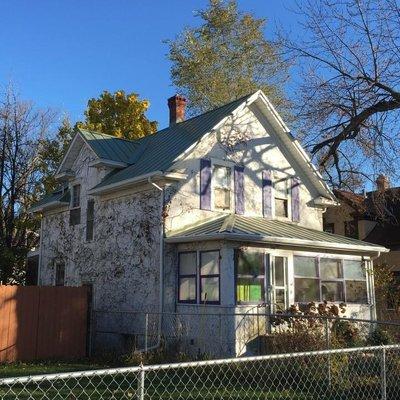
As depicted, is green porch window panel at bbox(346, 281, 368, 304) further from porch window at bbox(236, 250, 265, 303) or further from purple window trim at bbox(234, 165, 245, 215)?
purple window trim at bbox(234, 165, 245, 215)

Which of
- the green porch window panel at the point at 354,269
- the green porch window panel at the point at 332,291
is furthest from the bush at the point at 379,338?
the green porch window panel at the point at 354,269

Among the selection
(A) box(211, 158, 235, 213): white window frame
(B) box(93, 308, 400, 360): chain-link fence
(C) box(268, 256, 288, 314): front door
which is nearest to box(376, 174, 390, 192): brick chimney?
(C) box(268, 256, 288, 314): front door

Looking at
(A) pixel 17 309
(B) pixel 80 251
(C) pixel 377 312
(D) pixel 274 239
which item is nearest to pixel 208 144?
(D) pixel 274 239

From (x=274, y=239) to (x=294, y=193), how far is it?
18.3 feet

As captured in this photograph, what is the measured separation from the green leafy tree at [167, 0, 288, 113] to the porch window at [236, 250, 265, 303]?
664 inches

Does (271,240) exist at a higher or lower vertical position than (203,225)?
lower

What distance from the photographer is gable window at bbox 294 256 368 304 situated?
16.7 meters

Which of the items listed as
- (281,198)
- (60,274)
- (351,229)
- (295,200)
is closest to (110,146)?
(60,274)

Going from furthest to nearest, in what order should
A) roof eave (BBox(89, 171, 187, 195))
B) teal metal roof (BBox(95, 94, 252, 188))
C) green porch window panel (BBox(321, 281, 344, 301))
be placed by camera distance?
1. green porch window panel (BBox(321, 281, 344, 301))
2. teal metal roof (BBox(95, 94, 252, 188))
3. roof eave (BBox(89, 171, 187, 195))

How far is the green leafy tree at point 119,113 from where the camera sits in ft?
106

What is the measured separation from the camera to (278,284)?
16109mm

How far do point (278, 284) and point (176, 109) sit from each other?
9005mm

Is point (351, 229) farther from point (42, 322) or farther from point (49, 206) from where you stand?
point (42, 322)

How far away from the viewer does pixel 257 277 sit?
15297 millimetres
